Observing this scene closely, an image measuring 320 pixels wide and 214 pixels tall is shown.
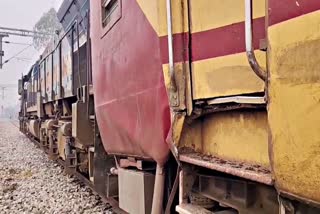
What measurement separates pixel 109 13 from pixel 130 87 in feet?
3.19

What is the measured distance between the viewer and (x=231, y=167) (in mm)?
1794

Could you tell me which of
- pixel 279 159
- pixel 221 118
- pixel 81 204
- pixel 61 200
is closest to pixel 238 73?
pixel 221 118

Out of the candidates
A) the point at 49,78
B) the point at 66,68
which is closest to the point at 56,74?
the point at 49,78

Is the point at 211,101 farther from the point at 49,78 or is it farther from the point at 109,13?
the point at 49,78

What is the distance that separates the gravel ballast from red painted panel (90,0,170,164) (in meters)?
1.80

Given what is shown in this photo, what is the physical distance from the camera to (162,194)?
279cm

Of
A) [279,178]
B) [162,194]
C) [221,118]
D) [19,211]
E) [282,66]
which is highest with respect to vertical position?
[282,66]

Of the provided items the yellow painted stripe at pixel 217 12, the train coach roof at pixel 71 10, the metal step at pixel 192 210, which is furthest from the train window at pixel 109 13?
the train coach roof at pixel 71 10

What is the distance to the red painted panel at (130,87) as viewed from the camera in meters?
2.54

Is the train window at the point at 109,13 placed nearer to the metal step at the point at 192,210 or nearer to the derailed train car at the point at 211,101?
the derailed train car at the point at 211,101

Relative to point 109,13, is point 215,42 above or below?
below

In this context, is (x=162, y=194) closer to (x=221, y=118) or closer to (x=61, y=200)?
(x=221, y=118)

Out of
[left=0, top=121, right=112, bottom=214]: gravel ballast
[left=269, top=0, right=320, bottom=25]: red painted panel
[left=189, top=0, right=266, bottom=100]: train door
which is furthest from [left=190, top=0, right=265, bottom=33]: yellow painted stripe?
[left=0, top=121, right=112, bottom=214]: gravel ballast

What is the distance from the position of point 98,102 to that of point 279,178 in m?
2.92
